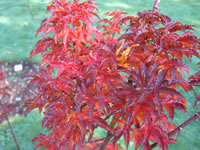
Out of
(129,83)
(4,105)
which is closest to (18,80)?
(4,105)

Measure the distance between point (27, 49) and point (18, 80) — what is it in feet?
2.08

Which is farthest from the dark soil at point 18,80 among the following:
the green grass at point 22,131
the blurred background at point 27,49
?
the green grass at point 22,131

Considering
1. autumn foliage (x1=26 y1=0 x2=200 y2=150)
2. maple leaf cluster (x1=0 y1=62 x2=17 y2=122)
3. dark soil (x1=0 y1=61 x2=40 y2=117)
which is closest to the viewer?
autumn foliage (x1=26 y1=0 x2=200 y2=150)

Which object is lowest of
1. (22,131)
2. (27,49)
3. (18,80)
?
(22,131)

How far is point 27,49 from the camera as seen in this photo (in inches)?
102

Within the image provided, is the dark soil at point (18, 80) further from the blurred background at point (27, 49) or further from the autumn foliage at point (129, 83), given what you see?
the autumn foliage at point (129, 83)

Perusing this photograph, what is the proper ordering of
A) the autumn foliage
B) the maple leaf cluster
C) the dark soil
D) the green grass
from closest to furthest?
the autumn foliage
the maple leaf cluster
the green grass
the dark soil

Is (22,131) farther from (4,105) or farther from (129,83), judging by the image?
(129,83)

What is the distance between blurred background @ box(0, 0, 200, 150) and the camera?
170 centimetres

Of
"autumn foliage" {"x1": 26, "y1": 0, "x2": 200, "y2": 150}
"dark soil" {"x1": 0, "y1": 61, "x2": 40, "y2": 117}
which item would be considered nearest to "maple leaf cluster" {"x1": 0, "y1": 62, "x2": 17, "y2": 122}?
"dark soil" {"x1": 0, "y1": 61, "x2": 40, "y2": 117}

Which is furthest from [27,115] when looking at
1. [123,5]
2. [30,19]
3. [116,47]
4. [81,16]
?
[123,5]

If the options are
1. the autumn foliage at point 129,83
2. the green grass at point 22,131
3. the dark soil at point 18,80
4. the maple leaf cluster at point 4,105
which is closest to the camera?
the autumn foliage at point 129,83

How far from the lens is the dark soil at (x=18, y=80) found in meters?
1.92

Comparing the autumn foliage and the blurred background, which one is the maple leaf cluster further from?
the autumn foliage
